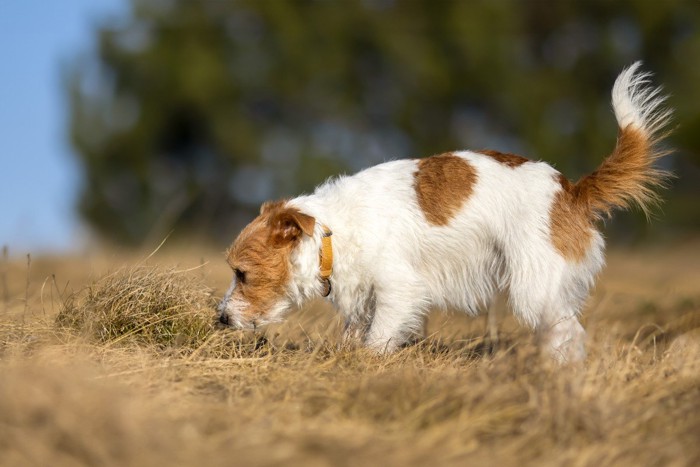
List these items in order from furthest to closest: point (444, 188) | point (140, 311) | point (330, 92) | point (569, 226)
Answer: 1. point (330, 92)
2. point (444, 188)
3. point (569, 226)
4. point (140, 311)

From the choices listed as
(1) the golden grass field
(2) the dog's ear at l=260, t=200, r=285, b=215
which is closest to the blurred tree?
(2) the dog's ear at l=260, t=200, r=285, b=215

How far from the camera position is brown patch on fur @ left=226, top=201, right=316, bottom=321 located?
4.98 metres

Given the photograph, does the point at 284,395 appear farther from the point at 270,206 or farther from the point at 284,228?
the point at 270,206

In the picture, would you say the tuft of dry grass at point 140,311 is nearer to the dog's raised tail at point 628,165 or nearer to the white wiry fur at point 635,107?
the dog's raised tail at point 628,165

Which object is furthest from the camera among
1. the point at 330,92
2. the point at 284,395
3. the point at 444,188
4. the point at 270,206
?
the point at 330,92

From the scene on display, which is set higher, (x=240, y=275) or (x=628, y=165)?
(x=628, y=165)

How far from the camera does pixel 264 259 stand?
16.4 ft

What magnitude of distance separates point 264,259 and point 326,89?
15211 millimetres

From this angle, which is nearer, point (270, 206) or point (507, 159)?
point (507, 159)

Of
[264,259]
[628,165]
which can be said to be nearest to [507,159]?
[628,165]

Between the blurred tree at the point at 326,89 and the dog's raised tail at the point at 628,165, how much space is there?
13190 mm

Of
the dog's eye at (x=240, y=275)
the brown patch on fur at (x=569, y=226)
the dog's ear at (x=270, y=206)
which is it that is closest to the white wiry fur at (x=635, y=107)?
the brown patch on fur at (x=569, y=226)

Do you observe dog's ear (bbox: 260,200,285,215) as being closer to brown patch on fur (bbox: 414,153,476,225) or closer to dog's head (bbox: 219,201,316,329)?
dog's head (bbox: 219,201,316,329)

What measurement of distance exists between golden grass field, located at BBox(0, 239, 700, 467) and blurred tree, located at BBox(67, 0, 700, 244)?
45.2 ft
